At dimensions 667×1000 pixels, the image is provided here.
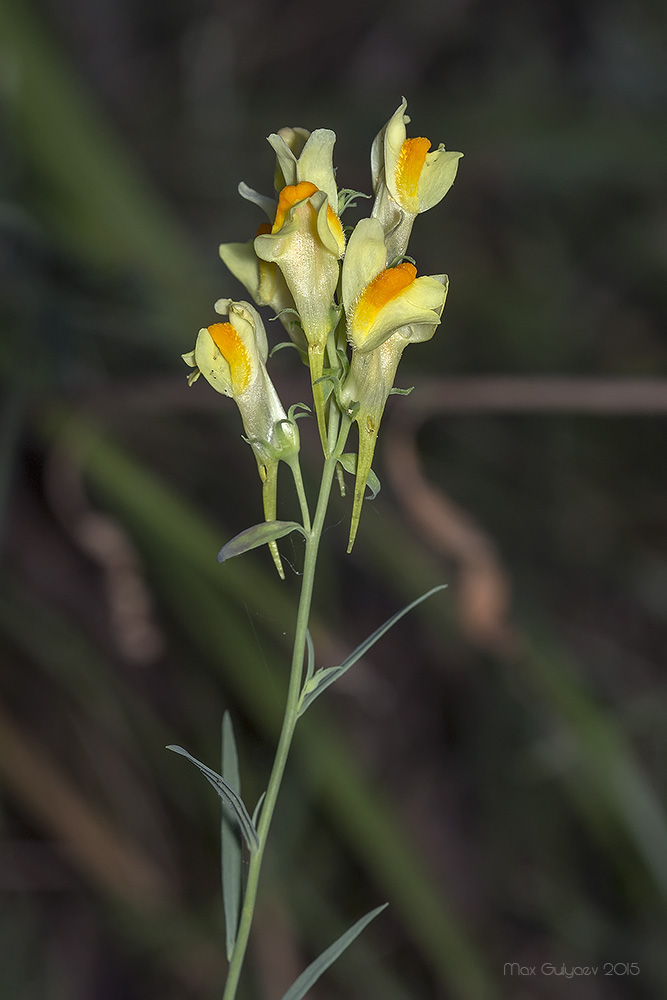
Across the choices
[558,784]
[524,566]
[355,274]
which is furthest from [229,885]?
[524,566]

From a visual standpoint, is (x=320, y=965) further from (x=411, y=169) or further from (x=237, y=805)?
(x=411, y=169)

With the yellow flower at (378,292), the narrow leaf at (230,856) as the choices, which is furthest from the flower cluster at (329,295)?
the narrow leaf at (230,856)

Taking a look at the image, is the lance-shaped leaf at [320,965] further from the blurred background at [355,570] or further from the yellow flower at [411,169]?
the yellow flower at [411,169]

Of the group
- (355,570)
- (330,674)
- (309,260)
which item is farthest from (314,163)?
(355,570)

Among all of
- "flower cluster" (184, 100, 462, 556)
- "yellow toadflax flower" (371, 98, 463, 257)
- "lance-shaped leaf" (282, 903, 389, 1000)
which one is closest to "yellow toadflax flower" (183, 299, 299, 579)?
"flower cluster" (184, 100, 462, 556)

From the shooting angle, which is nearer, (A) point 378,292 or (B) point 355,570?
(A) point 378,292

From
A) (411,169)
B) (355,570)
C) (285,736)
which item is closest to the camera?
(285,736)
